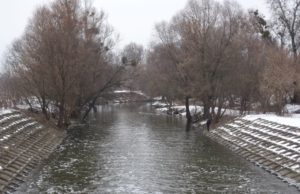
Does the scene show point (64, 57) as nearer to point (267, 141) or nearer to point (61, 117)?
point (61, 117)

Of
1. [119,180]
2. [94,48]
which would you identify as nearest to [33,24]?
[94,48]

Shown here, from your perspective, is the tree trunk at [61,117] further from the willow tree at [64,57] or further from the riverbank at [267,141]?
the riverbank at [267,141]

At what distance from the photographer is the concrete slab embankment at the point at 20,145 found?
24.4m

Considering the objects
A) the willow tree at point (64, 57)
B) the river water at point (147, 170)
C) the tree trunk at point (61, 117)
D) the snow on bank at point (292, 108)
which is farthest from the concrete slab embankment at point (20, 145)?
the snow on bank at point (292, 108)

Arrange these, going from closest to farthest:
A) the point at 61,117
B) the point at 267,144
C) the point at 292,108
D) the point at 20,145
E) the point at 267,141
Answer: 1. the point at 20,145
2. the point at 267,144
3. the point at 267,141
4. the point at 61,117
5. the point at 292,108

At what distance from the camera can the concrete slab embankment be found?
24.4 metres

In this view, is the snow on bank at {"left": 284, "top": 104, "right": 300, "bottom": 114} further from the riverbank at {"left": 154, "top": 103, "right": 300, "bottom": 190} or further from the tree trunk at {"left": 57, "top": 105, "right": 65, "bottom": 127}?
the tree trunk at {"left": 57, "top": 105, "right": 65, "bottom": 127}

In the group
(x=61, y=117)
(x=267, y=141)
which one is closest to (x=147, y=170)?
(x=267, y=141)

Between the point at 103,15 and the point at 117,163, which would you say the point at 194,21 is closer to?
the point at 103,15

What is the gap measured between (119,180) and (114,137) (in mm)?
20003

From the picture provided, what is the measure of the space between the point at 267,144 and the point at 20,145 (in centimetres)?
1681

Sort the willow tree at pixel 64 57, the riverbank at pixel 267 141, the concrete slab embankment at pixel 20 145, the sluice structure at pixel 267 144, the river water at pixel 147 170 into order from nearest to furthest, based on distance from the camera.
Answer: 1. the river water at pixel 147 170
2. the concrete slab embankment at pixel 20 145
3. the sluice structure at pixel 267 144
4. the riverbank at pixel 267 141
5. the willow tree at pixel 64 57

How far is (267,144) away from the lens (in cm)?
3347

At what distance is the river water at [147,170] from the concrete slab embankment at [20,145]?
0.77 m
